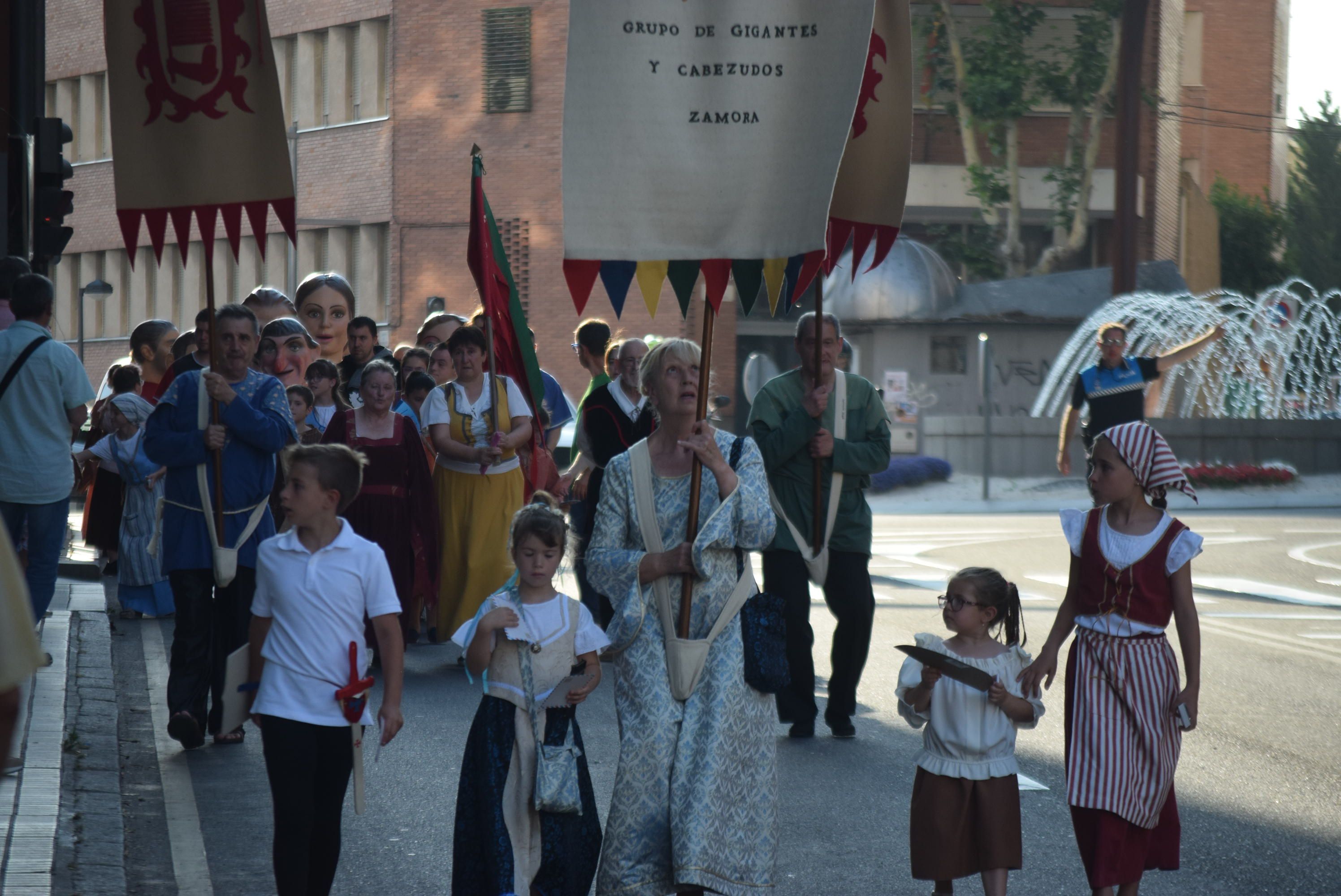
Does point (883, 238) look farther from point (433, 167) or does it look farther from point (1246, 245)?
point (1246, 245)

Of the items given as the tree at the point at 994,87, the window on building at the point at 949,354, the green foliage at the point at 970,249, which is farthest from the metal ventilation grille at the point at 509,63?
the green foliage at the point at 970,249

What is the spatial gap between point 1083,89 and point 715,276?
37.5 metres

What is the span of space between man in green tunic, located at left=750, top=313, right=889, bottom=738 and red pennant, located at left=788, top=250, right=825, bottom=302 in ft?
9.34

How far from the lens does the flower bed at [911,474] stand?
30.1 meters

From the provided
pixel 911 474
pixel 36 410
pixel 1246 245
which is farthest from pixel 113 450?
pixel 1246 245

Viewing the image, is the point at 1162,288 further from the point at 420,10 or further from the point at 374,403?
the point at 374,403

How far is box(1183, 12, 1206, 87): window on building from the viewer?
54156 mm

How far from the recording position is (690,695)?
16.4 feet

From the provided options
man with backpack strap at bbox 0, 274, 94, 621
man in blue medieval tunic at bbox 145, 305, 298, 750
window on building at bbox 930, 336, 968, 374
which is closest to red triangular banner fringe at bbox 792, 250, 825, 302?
man in blue medieval tunic at bbox 145, 305, 298, 750

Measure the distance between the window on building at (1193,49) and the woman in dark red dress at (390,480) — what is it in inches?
1908

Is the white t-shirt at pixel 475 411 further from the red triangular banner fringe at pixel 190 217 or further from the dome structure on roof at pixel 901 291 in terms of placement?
the dome structure on roof at pixel 901 291

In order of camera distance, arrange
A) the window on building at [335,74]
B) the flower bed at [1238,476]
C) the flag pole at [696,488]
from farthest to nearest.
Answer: the window on building at [335,74]
the flower bed at [1238,476]
the flag pole at [696,488]

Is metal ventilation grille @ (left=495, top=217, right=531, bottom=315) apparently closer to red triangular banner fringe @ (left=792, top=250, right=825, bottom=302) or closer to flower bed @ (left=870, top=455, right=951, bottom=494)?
flower bed @ (left=870, top=455, right=951, bottom=494)

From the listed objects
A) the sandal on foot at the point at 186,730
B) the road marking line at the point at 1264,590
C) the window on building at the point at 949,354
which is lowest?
the road marking line at the point at 1264,590
